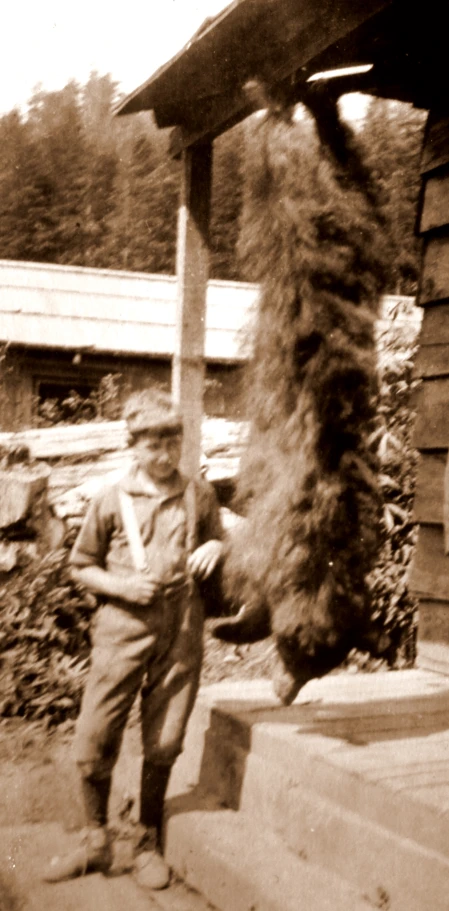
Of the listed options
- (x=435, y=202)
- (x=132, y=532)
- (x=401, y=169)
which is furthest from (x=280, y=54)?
(x=132, y=532)

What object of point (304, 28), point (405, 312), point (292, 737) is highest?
point (304, 28)

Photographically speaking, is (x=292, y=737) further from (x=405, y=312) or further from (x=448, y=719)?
(x=405, y=312)

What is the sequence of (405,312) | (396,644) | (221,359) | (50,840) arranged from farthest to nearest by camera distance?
(396,644) → (405,312) → (221,359) → (50,840)

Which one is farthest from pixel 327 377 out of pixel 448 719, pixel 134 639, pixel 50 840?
pixel 50 840

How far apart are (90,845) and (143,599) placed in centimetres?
64

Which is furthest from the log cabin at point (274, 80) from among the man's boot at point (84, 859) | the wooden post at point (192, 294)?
the man's boot at point (84, 859)

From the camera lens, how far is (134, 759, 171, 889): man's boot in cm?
231

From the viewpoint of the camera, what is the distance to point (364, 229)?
7.27ft

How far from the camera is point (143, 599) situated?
2141 mm

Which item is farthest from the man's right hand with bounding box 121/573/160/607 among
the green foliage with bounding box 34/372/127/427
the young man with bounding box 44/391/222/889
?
the green foliage with bounding box 34/372/127/427

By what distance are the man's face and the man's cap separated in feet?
0.06

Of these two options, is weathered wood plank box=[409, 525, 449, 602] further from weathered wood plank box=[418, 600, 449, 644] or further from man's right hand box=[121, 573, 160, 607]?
man's right hand box=[121, 573, 160, 607]

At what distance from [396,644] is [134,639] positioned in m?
1.31

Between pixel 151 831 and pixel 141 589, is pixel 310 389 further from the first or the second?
pixel 151 831
